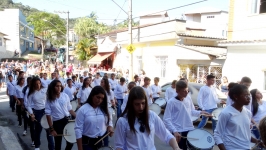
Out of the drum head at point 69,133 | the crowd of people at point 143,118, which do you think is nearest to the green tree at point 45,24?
the crowd of people at point 143,118

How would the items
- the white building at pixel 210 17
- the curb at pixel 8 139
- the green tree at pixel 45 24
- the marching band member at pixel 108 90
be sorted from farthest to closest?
1. the green tree at pixel 45 24
2. the white building at pixel 210 17
3. the marching band member at pixel 108 90
4. the curb at pixel 8 139

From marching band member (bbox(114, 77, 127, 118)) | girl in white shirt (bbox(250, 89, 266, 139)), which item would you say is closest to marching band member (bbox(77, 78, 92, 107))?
marching band member (bbox(114, 77, 127, 118))

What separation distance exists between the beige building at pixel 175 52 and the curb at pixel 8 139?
33.5 feet

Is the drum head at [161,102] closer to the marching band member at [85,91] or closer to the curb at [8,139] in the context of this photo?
the marching band member at [85,91]

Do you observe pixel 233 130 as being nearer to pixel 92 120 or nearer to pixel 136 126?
pixel 136 126

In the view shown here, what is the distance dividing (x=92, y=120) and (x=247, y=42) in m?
10.8

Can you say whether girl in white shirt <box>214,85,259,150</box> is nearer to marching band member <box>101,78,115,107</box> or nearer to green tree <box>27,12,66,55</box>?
marching band member <box>101,78,115,107</box>

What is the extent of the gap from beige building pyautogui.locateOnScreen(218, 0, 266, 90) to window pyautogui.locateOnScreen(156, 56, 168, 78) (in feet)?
19.7

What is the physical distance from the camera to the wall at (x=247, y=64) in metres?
12.3

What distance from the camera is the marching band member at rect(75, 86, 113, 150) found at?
391cm

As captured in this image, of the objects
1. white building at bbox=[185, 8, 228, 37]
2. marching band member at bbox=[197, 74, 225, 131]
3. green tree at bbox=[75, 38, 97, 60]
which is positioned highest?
white building at bbox=[185, 8, 228, 37]

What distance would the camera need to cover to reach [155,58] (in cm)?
2095

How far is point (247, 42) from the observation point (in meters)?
12.6

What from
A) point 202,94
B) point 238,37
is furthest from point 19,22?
point 202,94
